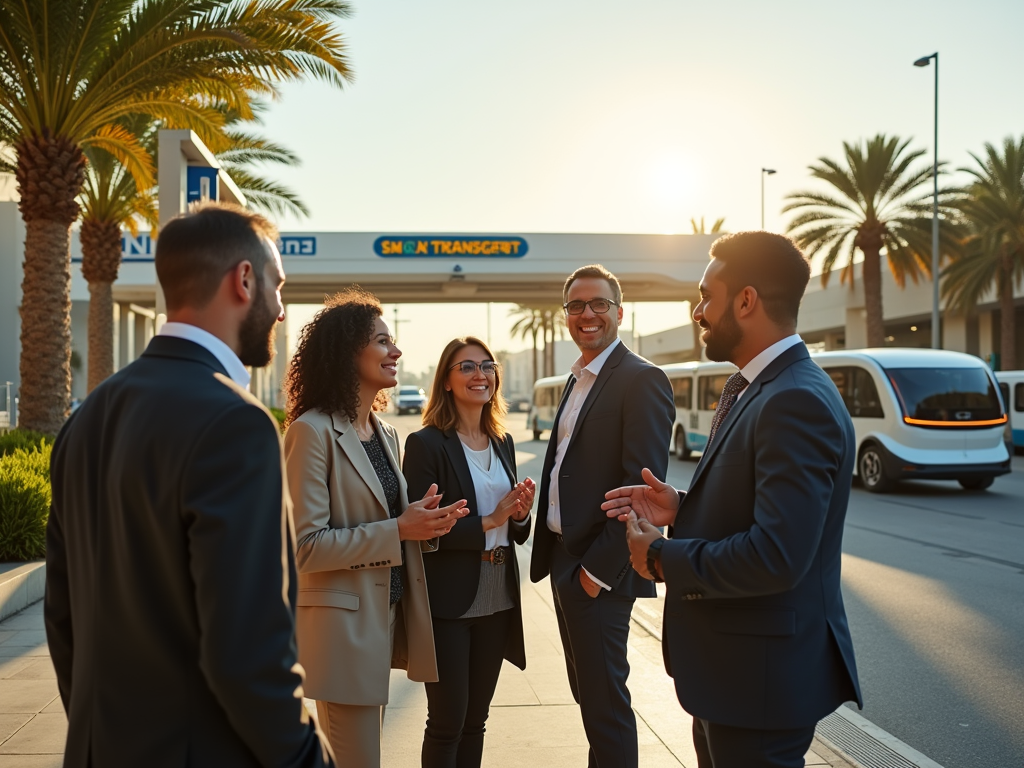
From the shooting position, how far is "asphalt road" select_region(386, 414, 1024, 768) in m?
4.59

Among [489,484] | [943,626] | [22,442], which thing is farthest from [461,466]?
[22,442]

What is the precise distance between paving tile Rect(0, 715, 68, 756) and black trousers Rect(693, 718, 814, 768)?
9.68 ft

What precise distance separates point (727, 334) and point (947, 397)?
14537 mm

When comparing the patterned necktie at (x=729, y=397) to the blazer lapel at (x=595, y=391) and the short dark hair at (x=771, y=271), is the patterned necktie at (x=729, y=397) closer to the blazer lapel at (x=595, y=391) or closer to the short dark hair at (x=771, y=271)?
the short dark hair at (x=771, y=271)

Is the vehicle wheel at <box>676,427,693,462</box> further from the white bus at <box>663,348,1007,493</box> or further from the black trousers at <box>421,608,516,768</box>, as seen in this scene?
the black trousers at <box>421,608,516,768</box>

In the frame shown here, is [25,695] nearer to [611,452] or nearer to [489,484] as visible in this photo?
[489,484]

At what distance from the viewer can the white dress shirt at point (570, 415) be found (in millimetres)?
3590

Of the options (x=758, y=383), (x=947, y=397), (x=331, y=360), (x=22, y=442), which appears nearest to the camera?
(x=758, y=383)

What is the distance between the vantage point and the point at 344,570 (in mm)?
3002

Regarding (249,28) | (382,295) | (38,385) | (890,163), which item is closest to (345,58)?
(249,28)

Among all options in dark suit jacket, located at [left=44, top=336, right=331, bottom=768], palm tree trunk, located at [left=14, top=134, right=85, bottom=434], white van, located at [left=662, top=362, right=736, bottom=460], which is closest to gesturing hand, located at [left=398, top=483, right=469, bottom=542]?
dark suit jacket, located at [left=44, top=336, right=331, bottom=768]

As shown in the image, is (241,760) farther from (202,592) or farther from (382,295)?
(382,295)

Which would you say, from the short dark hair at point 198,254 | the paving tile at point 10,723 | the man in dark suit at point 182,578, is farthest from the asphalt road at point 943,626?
the paving tile at point 10,723

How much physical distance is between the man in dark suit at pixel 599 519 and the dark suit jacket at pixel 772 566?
31.6 inches
